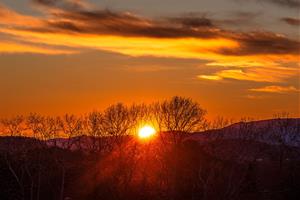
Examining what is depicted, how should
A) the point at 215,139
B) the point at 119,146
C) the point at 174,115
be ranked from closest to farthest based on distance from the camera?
Answer: the point at 119,146
the point at 174,115
the point at 215,139

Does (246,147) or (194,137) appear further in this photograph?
(246,147)

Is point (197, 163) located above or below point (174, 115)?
below

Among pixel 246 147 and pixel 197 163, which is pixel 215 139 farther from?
pixel 197 163

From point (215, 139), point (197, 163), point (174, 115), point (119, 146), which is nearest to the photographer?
point (197, 163)

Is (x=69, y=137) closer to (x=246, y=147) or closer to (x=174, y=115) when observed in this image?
(x=174, y=115)

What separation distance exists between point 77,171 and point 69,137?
12.7 meters

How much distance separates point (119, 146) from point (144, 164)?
5.52m

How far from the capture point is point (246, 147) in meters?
133

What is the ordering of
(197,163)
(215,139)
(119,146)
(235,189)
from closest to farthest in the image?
(235,189) → (197,163) → (119,146) → (215,139)

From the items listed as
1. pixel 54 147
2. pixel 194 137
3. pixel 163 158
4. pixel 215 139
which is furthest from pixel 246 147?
pixel 54 147

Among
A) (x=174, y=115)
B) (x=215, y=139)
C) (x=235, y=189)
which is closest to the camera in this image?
(x=235, y=189)

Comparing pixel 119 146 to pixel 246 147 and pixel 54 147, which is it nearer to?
pixel 54 147

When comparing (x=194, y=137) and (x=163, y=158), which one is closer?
(x=163, y=158)

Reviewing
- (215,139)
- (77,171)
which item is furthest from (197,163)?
(215,139)
